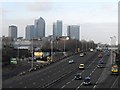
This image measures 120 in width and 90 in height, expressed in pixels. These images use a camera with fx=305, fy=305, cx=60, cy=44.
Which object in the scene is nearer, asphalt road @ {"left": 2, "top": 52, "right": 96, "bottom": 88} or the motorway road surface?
asphalt road @ {"left": 2, "top": 52, "right": 96, "bottom": 88}

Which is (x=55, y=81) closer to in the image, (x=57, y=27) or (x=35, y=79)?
(x=35, y=79)

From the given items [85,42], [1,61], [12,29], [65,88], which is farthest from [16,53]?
[85,42]

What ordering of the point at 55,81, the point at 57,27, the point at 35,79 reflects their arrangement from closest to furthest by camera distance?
the point at 55,81
the point at 35,79
the point at 57,27

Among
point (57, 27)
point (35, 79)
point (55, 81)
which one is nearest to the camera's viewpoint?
point (55, 81)

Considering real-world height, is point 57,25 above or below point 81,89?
above

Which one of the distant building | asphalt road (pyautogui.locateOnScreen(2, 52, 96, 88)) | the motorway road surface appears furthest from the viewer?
the distant building

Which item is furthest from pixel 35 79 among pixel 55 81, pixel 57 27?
pixel 57 27

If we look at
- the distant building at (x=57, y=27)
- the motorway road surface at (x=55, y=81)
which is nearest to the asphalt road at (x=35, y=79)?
the motorway road surface at (x=55, y=81)

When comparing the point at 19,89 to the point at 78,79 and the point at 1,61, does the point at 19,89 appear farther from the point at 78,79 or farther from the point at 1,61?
the point at 1,61

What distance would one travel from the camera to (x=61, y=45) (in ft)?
464

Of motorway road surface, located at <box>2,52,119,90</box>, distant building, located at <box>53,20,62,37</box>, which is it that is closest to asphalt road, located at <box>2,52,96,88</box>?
motorway road surface, located at <box>2,52,119,90</box>

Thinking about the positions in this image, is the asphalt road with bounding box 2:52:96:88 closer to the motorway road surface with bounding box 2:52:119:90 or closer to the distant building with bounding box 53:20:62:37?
the motorway road surface with bounding box 2:52:119:90

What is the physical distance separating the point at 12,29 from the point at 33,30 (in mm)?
18440

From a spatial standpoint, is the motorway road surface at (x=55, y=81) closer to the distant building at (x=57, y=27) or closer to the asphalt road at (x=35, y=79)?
the asphalt road at (x=35, y=79)
